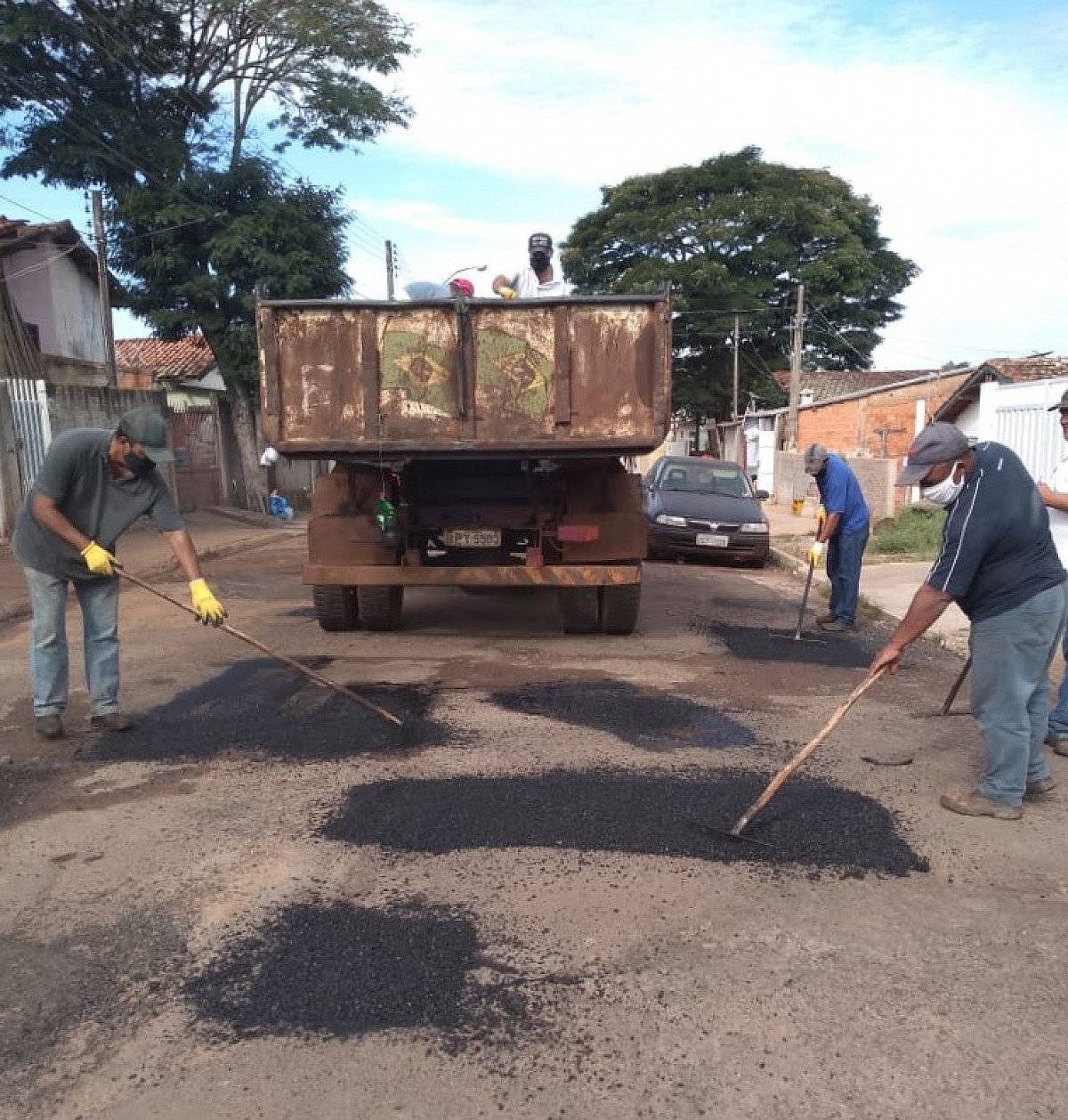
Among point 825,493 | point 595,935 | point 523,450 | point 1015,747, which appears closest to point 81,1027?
point 595,935

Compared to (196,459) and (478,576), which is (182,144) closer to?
(196,459)

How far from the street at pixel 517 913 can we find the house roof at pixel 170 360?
23.7 meters

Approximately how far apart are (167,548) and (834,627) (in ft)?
30.2

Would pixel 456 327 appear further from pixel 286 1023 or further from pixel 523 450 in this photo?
pixel 286 1023

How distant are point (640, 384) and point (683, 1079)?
4.68m

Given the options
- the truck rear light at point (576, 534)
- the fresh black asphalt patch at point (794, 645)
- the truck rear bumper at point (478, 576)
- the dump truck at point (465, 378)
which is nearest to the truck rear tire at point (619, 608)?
the truck rear bumper at point (478, 576)

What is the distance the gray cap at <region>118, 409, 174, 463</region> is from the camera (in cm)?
469

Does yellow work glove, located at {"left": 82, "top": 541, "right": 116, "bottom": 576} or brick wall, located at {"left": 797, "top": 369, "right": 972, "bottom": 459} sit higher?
brick wall, located at {"left": 797, "top": 369, "right": 972, "bottom": 459}

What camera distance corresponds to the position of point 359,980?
2713 mm

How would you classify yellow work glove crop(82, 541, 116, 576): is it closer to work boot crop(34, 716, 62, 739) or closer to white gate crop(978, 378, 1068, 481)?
work boot crop(34, 716, 62, 739)

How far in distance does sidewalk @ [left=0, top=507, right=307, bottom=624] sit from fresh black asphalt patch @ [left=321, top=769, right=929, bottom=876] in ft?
19.9

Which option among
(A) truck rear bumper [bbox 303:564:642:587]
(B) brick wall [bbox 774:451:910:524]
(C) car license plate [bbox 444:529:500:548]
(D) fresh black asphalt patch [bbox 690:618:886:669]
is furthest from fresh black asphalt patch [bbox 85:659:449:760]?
(B) brick wall [bbox 774:451:910:524]

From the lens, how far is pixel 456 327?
20.7 ft

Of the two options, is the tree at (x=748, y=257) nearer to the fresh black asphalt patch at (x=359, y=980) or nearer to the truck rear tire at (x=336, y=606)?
the truck rear tire at (x=336, y=606)
